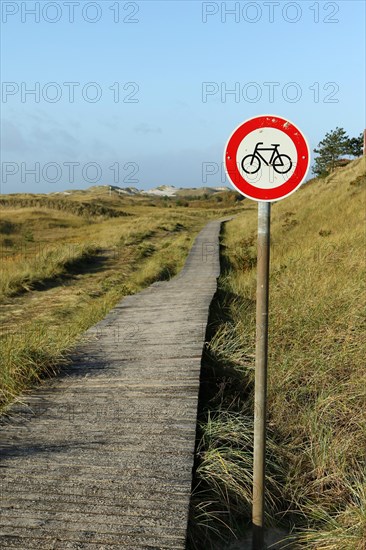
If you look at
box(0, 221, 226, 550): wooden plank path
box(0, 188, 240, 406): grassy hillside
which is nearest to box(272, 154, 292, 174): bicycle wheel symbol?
box(0, 221, 226, 550): wooden plank path

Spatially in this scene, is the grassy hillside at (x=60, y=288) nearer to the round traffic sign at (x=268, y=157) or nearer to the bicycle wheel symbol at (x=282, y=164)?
the round traffic sign at (x=268, y=157)

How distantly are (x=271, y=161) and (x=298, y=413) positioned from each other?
2.38m

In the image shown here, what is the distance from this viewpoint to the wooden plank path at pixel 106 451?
2457 millimetres

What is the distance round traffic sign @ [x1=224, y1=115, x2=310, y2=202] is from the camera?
8.39 ft

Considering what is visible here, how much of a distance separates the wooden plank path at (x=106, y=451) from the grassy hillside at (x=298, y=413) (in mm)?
283

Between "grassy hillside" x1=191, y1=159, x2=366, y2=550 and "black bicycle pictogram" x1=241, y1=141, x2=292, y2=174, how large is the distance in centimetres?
180

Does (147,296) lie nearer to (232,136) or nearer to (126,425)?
(126,425)

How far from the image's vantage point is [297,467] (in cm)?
351

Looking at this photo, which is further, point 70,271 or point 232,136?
point 70,271

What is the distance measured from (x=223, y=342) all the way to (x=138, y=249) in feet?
47.7

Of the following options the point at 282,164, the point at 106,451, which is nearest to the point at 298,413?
the point at 106,451

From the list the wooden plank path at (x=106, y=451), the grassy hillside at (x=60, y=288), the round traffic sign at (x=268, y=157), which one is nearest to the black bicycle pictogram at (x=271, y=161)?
the round traffic sign at (x=268, y=157)

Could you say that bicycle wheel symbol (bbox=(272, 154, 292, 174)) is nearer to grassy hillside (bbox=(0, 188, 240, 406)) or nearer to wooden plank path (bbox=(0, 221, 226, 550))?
wooden plank path (bbox=(0, 221, 226, 550))

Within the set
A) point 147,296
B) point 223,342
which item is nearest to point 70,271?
point 147,296
